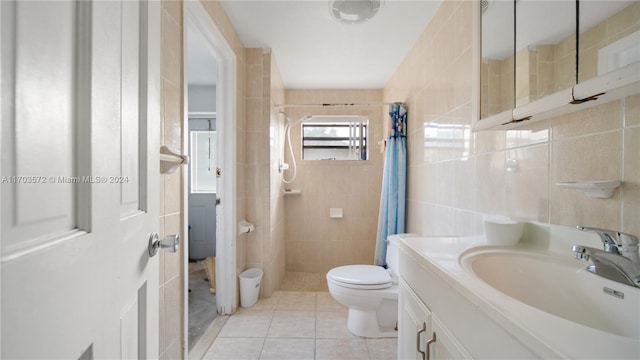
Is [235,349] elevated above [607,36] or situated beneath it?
situated beneath

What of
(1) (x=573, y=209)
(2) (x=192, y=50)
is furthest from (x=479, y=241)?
(2) (x=192, y=50)

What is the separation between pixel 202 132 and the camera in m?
3.45

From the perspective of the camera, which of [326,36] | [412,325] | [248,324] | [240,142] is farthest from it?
[240,142]

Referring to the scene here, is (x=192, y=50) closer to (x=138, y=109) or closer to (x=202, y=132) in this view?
(x=202, y=132)

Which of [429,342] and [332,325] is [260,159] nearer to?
[332,325]

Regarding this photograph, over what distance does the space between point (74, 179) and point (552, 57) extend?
4.20 ft

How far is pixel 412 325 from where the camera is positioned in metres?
1.00

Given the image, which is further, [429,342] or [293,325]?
[293,325]

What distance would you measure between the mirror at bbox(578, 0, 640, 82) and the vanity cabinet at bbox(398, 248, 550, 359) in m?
0.70

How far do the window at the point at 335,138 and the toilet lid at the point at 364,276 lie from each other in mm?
1495

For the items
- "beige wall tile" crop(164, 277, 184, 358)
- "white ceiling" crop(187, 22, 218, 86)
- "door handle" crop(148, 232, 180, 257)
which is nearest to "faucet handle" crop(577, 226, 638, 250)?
"door handle" crop(148, 232, 180, 257)

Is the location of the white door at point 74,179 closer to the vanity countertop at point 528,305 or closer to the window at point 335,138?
the vanity countertop at point 528,305

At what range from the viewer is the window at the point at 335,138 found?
3086 mm

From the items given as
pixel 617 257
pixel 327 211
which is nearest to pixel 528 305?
pixel 617 257
